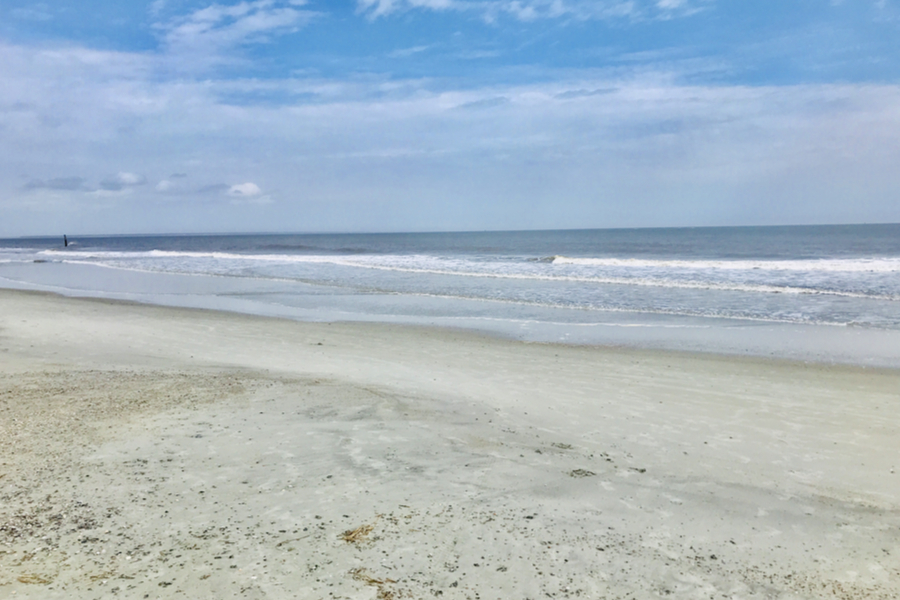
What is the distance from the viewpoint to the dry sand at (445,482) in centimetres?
363

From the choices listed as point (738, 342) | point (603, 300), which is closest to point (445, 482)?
point (738, 342)

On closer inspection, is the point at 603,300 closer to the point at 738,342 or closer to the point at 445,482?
the point at 738,342

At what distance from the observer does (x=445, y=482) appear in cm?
498

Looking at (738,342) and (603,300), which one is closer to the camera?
(738,342)

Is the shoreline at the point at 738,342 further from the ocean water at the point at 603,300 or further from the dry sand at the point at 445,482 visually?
the dry sand at the point at 445,482

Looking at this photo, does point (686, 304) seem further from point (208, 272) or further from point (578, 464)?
point (208, 272)

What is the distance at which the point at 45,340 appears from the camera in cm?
1148

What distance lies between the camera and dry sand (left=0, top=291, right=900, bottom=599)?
363cm

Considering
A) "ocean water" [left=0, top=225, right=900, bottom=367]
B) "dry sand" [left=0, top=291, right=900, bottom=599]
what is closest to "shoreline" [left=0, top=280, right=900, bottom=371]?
"ocean water" [left=0, top=225, right=900, bottom=367]

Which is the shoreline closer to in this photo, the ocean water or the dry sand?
the ocean water

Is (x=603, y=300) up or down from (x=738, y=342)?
up

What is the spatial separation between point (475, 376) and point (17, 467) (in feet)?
19.0

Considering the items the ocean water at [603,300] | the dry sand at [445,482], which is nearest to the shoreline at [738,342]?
the ocean water at [603,300]

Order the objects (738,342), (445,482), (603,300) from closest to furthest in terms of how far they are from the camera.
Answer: (445,482) < (738,342) < (603,300)
